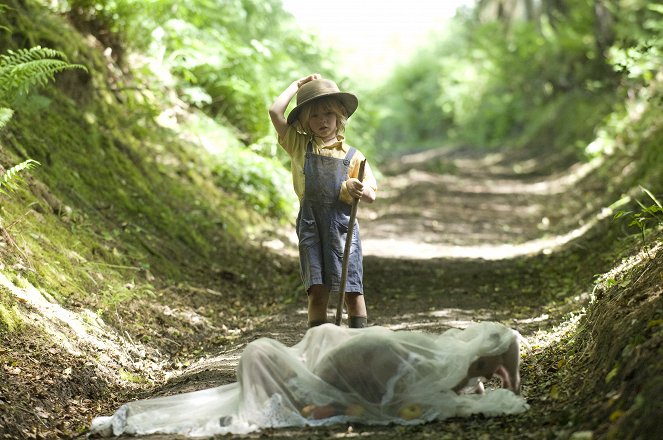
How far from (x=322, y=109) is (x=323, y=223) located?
74 centimetres

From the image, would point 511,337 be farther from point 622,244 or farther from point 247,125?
point 247,125

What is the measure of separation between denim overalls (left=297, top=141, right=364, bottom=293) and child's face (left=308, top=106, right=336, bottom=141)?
126 millimetres

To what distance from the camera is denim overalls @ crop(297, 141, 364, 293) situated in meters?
5.42

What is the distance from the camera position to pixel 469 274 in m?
10.0

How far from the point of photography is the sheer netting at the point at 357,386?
4.34 meters

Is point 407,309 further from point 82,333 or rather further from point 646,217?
point 82,333

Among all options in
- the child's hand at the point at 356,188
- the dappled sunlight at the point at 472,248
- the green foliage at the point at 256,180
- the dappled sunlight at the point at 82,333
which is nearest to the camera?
the child's hand at the point at 356,188

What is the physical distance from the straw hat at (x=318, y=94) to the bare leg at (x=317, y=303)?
111 centimetres

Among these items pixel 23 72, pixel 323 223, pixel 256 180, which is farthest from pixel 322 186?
pixel 256 180

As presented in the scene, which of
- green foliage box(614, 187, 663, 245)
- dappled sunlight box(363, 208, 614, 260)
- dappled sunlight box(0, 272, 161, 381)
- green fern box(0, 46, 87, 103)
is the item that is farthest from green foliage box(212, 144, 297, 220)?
dappled sunlight box(0, 272, 161, 381)

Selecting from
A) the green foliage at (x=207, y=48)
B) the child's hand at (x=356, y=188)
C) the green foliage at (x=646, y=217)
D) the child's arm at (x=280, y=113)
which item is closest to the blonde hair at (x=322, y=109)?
the child's arm at (x=280, y=113)

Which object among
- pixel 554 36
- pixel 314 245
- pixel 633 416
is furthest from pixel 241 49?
pixel 554 36

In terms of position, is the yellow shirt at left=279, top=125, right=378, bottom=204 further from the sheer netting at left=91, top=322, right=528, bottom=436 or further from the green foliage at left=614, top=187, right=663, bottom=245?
the green foliage at left=614, top=187, right=663, bottom=245

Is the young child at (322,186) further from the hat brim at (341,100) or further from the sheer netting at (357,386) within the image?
the sheer netting at (357,386)
